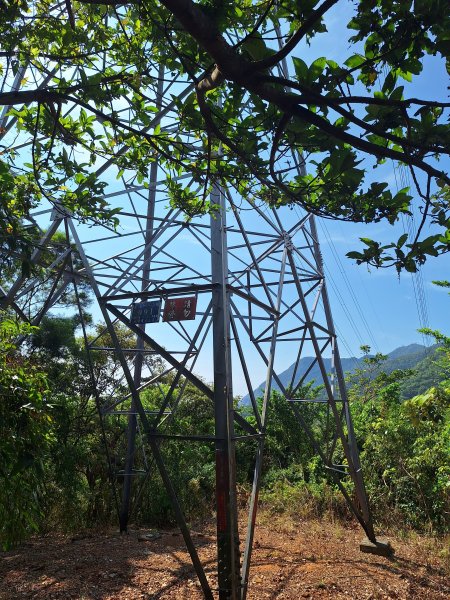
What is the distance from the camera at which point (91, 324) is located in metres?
14.5

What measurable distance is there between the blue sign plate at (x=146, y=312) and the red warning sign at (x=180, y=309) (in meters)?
0.16

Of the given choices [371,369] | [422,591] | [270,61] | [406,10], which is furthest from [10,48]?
[371,369]

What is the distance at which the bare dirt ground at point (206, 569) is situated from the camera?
561 cm

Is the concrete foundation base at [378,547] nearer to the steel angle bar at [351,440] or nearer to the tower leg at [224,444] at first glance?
the steel angle bar at [351,440]

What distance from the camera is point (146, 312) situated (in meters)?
6.16

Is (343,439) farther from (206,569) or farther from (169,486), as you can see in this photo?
(169,486)

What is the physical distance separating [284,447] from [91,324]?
21.6 feet

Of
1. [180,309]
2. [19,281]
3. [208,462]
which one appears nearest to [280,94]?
[180,309]

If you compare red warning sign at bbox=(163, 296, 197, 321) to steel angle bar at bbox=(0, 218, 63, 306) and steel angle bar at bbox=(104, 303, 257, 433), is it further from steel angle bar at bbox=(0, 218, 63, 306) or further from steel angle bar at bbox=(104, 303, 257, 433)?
steel angle bar at bbox=(0, 218, 63, 306)

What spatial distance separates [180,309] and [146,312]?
52 centimetres

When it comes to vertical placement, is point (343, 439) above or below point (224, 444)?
below

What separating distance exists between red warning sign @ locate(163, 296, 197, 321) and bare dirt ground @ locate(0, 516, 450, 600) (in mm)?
3081

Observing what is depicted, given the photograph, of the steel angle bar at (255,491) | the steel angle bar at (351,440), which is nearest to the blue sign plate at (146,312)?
the steel angle bar at (255,491)

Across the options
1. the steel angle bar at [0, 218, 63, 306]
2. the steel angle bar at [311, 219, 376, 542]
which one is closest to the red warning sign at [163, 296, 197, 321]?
the steel angle bar at [0, 218, 63, 306]
